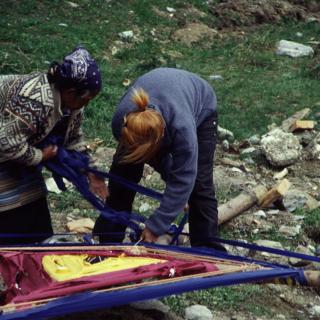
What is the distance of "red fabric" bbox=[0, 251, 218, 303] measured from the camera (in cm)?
274

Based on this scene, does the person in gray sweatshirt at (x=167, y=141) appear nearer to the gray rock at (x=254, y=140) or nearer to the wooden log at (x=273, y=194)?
the wooden log at (x=273, y=194)

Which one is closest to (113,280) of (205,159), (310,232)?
(205,159)

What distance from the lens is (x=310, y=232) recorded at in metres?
4.85

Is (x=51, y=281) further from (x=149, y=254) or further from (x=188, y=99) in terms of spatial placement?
(x=188, y=99)

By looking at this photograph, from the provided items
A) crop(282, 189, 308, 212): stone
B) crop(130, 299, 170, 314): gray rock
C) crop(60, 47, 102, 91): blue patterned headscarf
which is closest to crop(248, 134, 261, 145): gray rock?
crop(282, 189, 308, 212): stone

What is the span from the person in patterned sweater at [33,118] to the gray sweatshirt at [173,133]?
0.23 metres

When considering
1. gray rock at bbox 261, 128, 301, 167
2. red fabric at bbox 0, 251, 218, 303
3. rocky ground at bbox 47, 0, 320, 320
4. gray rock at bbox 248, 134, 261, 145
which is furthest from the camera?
gray rock at bbox 248, 134, 261, 145

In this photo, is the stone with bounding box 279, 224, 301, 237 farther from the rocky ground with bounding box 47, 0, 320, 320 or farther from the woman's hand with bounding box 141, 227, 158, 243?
the woman's hand with bounding box 141, 227, 158, 243

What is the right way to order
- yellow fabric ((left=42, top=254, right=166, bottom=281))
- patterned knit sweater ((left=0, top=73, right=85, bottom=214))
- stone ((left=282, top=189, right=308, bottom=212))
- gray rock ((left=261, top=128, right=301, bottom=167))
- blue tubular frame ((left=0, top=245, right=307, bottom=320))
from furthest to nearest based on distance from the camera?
gray rock ((left=261, top=128, right=301, bottom=167)), stone ((left=282, top=189, right=308, bottom=212)), patterned knit sweater ((left=0, top=73, right=85, bottom=214)), yellow fabric ((left=42, top=254, right=166, bottom=281)), blue tubular frame ((left=0, top=245, right=307, bottom=320))

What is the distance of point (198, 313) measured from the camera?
357 centimetres

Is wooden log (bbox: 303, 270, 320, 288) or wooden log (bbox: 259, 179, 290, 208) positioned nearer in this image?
wooden log (bbox: 303, 270, 320, 288)

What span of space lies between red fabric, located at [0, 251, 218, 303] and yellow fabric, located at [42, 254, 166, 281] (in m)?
0.03

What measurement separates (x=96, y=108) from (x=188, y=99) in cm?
342

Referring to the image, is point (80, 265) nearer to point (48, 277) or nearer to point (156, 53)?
point (48, 277)
